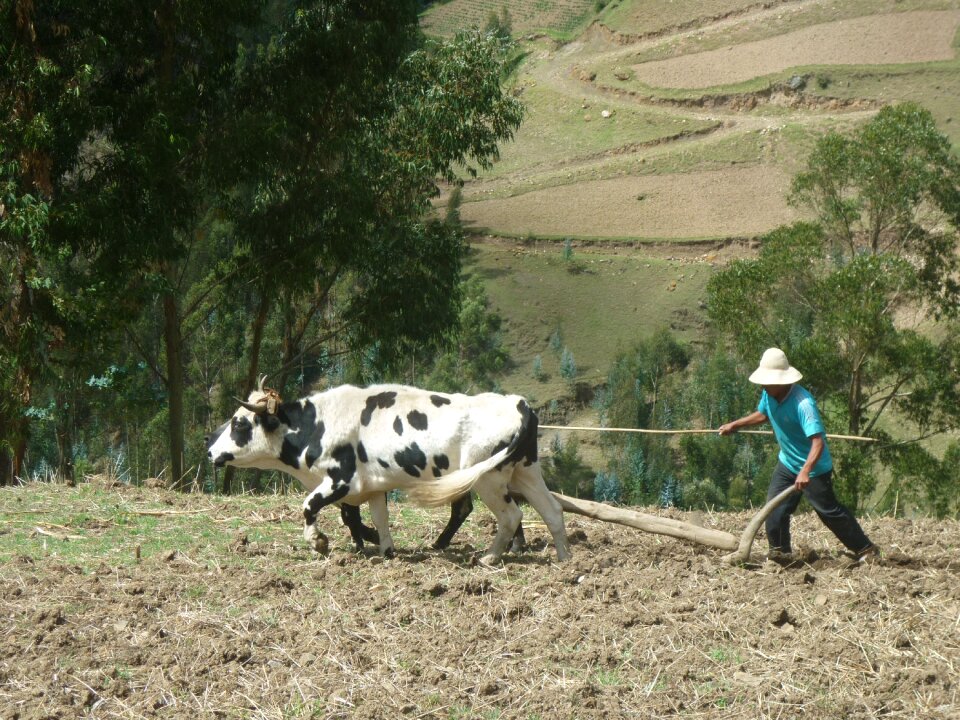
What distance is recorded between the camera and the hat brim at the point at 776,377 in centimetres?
1029

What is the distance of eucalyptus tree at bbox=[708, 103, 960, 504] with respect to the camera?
117ft

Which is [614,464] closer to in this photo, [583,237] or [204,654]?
[583,237]

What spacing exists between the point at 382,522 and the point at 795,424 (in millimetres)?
3845

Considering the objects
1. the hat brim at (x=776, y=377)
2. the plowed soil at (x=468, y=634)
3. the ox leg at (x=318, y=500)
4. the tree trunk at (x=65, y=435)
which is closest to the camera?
the plowed soil at (x=468, y=634)

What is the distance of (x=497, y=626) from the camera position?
8.59 metres

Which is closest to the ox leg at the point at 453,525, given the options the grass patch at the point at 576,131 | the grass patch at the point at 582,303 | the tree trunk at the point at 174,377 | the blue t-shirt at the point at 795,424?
the blue t-shirt at the point at 795,424

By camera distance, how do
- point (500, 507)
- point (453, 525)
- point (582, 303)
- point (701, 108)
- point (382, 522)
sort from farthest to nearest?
1. point (701, 108)
2. point (582, 303)
3. point (453, 525)
4. point (382, 522)
5. point (500, 507)

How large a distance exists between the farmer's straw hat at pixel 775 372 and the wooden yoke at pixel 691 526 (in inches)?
35.6

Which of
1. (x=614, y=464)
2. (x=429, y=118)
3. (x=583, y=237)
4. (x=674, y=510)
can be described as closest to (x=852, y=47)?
(x=583, y=237)

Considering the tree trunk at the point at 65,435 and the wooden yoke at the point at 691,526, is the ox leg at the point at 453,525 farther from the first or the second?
the tree trunk at the point at 65,435

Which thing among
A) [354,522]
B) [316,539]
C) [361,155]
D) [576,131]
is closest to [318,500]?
[316,539]

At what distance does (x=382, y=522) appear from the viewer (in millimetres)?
11336

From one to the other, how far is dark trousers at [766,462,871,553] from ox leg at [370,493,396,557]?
3440 millimetres

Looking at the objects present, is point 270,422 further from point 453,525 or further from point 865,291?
point 865,291
